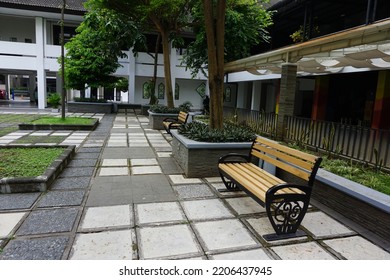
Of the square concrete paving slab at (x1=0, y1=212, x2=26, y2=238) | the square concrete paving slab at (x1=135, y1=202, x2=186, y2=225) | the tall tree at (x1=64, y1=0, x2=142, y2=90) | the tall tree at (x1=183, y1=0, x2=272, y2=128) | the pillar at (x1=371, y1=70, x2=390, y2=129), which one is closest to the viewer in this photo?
the square concrete paving slab at (x1=0, y1=212, x2=26, y2=238)

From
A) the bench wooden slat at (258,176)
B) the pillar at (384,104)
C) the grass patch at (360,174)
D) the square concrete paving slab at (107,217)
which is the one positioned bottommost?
the square concrete paving slab at (107,217)

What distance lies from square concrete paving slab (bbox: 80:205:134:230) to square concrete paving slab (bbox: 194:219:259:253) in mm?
878

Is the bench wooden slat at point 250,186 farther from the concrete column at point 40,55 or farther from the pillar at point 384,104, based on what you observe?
the concrete column at point 40,55

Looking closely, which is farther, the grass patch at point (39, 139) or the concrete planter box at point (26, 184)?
the grass patch at point (39, 139)

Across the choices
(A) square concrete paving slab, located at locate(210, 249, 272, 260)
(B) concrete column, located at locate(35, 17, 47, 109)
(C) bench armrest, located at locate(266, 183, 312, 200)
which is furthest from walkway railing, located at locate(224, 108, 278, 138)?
(B) concrete column, located at locate(35, 17, 47, 109)

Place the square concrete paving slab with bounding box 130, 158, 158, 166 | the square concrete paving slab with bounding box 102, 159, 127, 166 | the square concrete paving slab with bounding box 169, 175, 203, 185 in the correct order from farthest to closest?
the square concrete paving slab with bounding box 130, 158, 158, 166
the square concrete paving slab with bounding box 102, 159, 127, 166
the square concrete paving slab with bounding box 169, 175, 203, 185

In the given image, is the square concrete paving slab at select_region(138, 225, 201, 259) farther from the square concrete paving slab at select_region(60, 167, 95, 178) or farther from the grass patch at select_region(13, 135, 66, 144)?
the grass patch at select_region(13, 135, 66, 144)

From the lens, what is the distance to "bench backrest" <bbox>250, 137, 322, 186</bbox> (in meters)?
3.33

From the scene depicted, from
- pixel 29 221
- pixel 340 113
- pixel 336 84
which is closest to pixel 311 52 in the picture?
pixel 29 221

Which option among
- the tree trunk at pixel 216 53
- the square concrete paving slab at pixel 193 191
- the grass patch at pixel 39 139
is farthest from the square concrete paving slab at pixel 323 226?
the grass patch at pixel 39 139

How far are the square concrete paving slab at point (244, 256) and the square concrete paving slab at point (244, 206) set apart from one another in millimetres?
909

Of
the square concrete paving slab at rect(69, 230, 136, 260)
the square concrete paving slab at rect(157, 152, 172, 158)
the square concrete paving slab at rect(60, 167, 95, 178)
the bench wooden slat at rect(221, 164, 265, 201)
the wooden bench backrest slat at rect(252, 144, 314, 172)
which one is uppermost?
the wooden bench backrest slat at rect(252, 144, 314, 172)

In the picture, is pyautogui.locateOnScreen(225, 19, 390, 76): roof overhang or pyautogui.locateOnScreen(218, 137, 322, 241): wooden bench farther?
pyautogui.locateOnScreen(225, 19, 390, 76): roof overhang

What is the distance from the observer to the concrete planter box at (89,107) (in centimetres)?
1750
